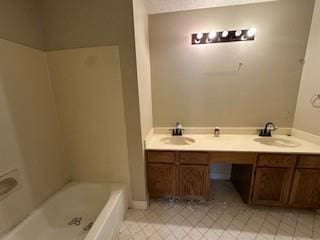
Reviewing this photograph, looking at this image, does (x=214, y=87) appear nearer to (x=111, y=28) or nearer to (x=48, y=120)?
(x=111, y=28)

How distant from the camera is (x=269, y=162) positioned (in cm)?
166

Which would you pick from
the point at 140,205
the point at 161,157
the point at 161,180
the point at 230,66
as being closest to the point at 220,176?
the point at 161,180

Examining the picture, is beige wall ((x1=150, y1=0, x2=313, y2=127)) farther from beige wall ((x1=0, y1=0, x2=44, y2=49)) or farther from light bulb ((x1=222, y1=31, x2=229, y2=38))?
beige wall ((x1=0, y1=0, x2=44, y2=49))

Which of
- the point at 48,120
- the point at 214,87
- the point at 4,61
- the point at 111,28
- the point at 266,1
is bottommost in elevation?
the point at 48,120

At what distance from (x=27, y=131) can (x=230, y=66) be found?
237 cm

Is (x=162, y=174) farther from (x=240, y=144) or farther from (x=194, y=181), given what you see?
(x=240, y=144)

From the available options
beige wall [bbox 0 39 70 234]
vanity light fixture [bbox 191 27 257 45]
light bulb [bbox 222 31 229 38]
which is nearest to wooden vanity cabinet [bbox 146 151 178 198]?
beige wall [bbox 0 39 70 234]

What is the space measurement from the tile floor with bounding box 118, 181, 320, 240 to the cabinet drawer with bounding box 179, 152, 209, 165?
0.60m

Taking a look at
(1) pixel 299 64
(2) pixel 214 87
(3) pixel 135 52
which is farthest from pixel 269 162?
(3) pixel 135 52

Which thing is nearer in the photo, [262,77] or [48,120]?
[48,120]

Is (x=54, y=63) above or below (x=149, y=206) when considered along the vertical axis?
above

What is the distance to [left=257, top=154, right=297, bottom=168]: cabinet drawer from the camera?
5.27 ft

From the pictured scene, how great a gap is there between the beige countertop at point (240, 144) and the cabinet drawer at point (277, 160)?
61mm

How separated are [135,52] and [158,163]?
126 cm
